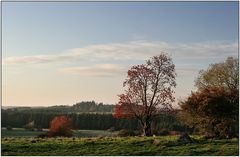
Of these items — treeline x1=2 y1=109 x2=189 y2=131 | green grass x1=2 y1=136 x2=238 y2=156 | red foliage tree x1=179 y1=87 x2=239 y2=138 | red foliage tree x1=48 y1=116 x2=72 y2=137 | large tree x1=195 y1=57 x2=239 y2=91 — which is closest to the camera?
green grass x1=2 y1=136 x2=238 y2=156

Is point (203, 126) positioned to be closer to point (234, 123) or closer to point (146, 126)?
point (234, 123)

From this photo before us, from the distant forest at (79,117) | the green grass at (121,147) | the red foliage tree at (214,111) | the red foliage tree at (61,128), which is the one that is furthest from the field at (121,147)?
the distant forest at (79,117)

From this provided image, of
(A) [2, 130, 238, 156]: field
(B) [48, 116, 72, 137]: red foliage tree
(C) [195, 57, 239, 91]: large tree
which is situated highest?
(C) [195, 57, 239, 91]: large tree

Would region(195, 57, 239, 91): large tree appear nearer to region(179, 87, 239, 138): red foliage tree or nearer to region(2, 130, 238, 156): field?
region(179, 87, 239, 138): red foliage tree

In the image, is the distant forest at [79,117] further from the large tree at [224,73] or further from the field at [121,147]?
the field at [121,147]

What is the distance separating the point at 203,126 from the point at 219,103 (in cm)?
222

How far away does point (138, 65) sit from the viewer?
132 feet

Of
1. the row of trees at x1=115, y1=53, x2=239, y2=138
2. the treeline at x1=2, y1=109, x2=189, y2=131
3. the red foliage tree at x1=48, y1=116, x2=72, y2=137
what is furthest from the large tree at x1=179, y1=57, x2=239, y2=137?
the treeline at x1=2, y1=109, x2=189, y2=131

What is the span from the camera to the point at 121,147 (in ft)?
93.4

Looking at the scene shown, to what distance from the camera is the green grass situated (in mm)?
26641

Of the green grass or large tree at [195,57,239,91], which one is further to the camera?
large tree at [195,57,239,91]

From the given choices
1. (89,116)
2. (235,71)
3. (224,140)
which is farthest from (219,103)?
(89,116)

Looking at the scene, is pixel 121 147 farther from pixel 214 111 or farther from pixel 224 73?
pixel 224 73

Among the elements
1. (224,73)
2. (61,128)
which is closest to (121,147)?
(224,73)
